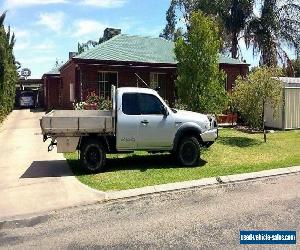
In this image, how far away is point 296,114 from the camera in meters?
21.7

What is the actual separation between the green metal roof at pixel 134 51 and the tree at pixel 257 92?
4.89m

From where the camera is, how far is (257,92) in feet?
57.9

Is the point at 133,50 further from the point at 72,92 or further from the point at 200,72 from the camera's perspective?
the point at 200,72

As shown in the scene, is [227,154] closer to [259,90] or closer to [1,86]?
[259,90]

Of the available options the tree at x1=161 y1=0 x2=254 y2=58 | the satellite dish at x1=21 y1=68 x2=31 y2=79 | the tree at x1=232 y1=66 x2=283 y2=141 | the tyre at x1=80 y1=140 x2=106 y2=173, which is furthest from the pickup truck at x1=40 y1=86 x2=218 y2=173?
the satellite dish at x1=21 y1=68 x2=31 y2=79

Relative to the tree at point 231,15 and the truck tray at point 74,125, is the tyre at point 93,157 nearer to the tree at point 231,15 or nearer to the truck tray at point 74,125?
the truck tray at point 74,125

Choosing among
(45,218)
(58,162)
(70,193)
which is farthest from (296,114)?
(45,218)

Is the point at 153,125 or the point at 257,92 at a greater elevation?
the point at 257,92

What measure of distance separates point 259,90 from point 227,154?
448 centimetres

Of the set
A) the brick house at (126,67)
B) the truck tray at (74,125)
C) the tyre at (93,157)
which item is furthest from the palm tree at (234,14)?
the tyre at (93,157)

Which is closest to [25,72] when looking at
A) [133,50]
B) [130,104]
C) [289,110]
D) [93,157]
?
[133,50]

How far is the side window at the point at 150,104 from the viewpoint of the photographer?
471 inches

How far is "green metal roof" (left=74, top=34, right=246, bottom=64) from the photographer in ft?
75.1

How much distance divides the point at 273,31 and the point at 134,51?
15.9 m
